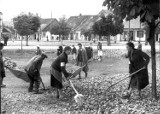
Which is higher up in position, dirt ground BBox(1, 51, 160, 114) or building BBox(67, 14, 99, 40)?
building BBox(67, 14, 99, 40)

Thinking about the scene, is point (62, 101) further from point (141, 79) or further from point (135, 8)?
point (135, 8)

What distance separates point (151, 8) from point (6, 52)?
27.0 meters

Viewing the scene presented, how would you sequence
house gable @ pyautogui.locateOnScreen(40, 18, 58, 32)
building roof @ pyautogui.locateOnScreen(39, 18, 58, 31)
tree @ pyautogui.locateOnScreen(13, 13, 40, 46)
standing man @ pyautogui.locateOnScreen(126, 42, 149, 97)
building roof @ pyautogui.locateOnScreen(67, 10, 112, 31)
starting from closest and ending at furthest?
standing man @ pyautogui.locateOnScreen(126, 42, 149, 97) < tree @ pyautogui.locateOnScreen(13, 13, 40, 46) < building roof @ pyautogui.locateOnScreen(67, 10, 112, 31) < house gable @ pyautogui.locateOnScreen(40, 18, 58, 32) < building roof @ pyautogui.locateOnScreen(39, 18, 58, 31)

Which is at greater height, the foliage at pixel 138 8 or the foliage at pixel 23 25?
the foliage at pixel 23 25

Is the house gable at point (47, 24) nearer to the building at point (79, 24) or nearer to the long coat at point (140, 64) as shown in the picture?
the building at point (79, 24)

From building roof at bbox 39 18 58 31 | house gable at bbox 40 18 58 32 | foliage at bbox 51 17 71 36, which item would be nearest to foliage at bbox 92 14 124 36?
foliage at bbox 51 17 71 36

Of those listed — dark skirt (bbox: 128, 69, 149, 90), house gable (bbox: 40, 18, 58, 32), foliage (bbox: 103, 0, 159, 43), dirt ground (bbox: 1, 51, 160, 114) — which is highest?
house gable (bbox: 40, 18, 58, 32)

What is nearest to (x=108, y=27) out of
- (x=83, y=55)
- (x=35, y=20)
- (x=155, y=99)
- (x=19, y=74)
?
(x=35, y=20)

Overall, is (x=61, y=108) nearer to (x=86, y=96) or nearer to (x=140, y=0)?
(x=86, y=96)

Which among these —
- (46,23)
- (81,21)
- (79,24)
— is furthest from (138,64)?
(46,23)

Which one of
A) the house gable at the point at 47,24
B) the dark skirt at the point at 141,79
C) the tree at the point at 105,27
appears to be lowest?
the dark skirt at the point at 141,79

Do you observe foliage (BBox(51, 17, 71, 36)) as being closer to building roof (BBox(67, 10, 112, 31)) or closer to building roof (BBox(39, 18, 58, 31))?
building roof (BBox(67, 10, 112, 31))

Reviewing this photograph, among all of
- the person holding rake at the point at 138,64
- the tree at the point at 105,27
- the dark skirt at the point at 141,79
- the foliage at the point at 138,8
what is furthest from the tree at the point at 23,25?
the foliage at the point at 138,8

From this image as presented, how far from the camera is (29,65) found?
34.7 ft
